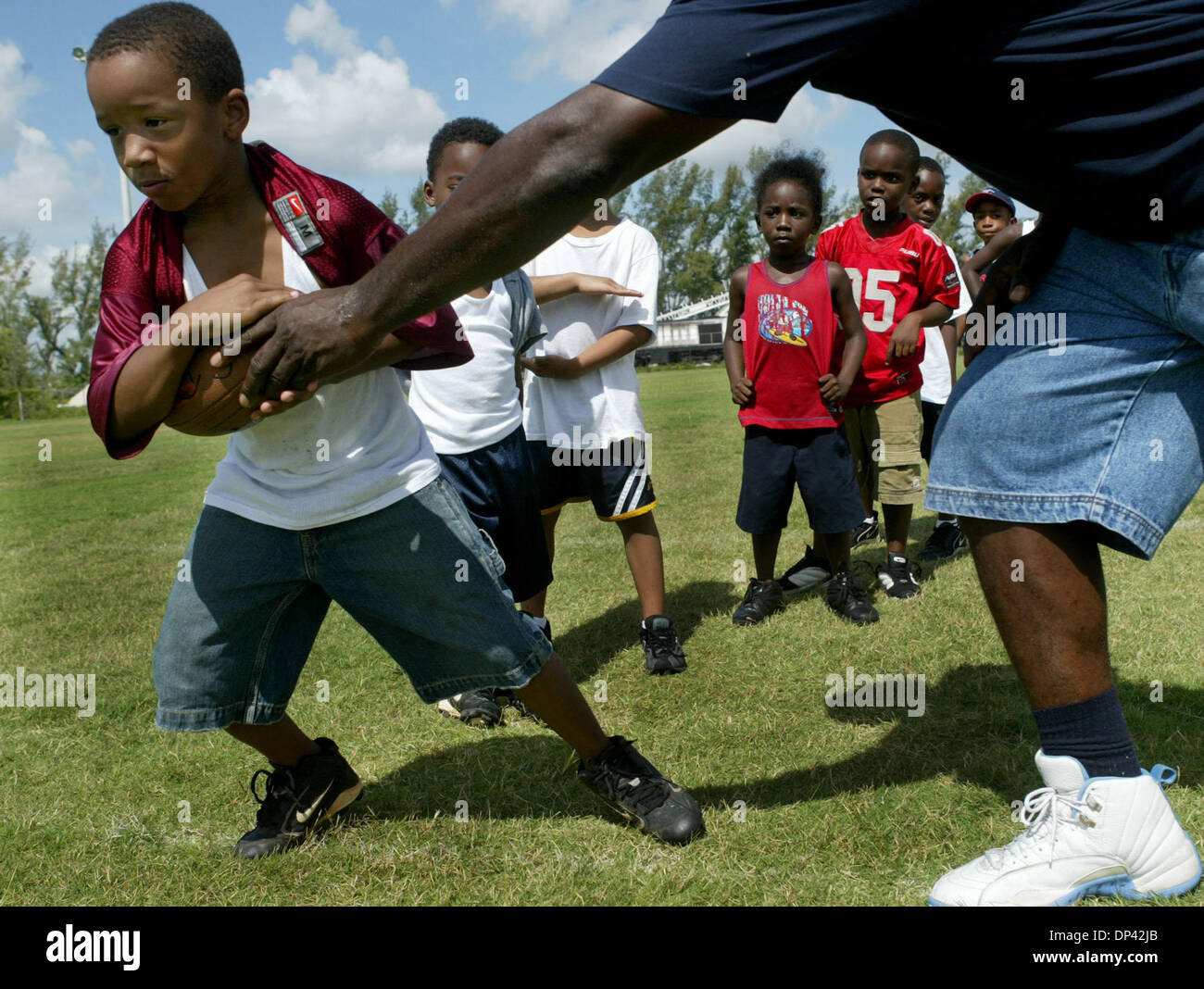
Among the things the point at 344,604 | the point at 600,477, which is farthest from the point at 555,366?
the point at 344,604

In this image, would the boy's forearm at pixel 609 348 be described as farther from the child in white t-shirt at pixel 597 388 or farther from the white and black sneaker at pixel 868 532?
the white and black sneaker at pixel 868 532

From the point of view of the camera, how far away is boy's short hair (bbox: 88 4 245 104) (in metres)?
2.05

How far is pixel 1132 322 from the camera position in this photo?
204 cm

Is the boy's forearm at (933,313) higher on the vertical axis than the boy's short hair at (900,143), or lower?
lower

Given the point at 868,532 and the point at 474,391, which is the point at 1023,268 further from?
the point at 868,532

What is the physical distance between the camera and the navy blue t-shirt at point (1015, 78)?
1582mm

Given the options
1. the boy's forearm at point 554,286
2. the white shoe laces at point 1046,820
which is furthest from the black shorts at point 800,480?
the white shoe laces at point 1046,820

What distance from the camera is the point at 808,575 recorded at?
5.13m

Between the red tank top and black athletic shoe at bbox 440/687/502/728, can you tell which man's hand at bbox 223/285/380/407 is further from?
the red tank top

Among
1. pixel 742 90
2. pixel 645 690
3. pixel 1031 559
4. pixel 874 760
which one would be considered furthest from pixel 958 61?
pixel 645 690

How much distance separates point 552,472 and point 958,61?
9.15ft

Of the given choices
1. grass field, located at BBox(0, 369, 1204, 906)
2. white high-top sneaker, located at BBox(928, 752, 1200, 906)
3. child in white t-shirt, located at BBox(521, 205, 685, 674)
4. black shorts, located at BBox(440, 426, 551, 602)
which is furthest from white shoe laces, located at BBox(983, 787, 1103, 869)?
child in white t-shirt, located at BBox(521, 205, 685, 674)

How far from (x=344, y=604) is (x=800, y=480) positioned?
276 cm

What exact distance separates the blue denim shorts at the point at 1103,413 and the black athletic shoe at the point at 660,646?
2.01 meters
